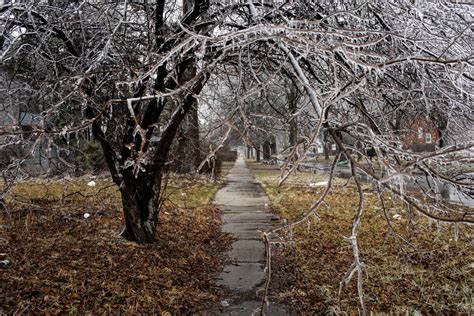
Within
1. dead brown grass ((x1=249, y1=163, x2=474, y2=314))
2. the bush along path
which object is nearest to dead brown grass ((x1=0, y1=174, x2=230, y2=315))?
the bush along path

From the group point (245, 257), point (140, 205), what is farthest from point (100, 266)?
point (245, 257)

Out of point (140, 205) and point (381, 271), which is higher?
point (140, 205)

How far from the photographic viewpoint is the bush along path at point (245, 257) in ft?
14.3

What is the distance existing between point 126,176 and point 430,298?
3.96 meters

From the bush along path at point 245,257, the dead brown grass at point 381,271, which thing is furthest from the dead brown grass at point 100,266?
the dead brown grass at point 381,271

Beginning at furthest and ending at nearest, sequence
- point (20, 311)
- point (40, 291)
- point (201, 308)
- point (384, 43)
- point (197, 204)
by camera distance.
→ 1. point (197, 204)
2. point (384, 43)
3. point (201, 308)
4. point (40, 291)
5. point (20, 311)

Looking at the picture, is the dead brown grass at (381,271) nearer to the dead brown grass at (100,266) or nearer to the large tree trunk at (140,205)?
the dead brown grass at (100,266)

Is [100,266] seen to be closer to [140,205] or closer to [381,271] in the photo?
[140,205]

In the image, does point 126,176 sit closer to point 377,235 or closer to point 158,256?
point 158,256

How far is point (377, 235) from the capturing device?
6.89 m

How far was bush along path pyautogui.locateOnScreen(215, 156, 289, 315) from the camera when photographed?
4.36m

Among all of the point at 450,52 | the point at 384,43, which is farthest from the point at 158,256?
the point at 450,52

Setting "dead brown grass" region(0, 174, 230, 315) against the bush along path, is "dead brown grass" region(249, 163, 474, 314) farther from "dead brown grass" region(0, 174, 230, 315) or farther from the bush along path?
"dead brown grass" region(0, 174, 230, 315)

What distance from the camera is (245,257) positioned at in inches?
240
